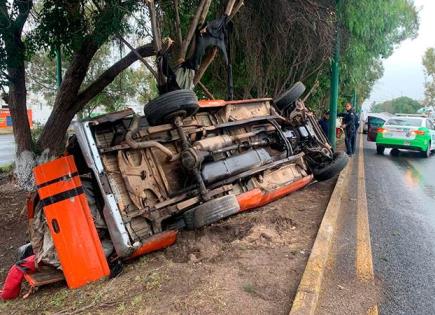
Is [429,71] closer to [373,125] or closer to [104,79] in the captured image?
[373,125]

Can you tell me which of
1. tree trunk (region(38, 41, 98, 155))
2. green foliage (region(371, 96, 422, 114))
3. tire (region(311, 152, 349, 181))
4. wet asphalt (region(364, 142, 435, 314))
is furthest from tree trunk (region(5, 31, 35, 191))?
green foliage (region(371, 96, 422, 114))

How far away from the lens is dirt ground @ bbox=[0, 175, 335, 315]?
9.55 feet

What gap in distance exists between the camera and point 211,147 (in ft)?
15.6

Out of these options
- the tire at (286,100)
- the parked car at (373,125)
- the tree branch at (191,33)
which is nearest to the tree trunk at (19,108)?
the tree branch at (191,33)

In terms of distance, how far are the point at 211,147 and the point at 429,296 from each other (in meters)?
2.68

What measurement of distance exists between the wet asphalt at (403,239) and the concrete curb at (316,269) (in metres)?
0.48

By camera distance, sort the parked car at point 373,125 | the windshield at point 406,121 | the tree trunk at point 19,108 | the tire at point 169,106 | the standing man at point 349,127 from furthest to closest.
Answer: the parked car at point 373,125 < the windshield at point 406,121 < the standing man at point 349,127 < the tree trunk at point 19,108 < the tire at point 169,106

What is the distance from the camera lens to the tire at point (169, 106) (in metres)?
4.23

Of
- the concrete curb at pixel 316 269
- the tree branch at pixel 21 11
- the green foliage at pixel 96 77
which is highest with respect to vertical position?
the green foliage at pixel 96 77

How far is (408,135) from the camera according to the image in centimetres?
1410

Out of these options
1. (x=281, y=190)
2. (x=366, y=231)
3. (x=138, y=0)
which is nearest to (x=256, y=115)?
(x=281, y=190)

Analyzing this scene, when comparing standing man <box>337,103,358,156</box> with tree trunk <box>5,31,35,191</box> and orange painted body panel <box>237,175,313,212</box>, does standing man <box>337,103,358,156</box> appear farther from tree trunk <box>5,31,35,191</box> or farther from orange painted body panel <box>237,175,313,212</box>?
tree trunk <box>5,31,35,191</box>

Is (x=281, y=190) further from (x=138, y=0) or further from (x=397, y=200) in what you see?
(x=138, y=0)

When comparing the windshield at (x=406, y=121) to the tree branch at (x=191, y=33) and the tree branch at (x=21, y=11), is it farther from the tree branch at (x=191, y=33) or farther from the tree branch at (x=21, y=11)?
the tree branch at (x=21, y=11)
